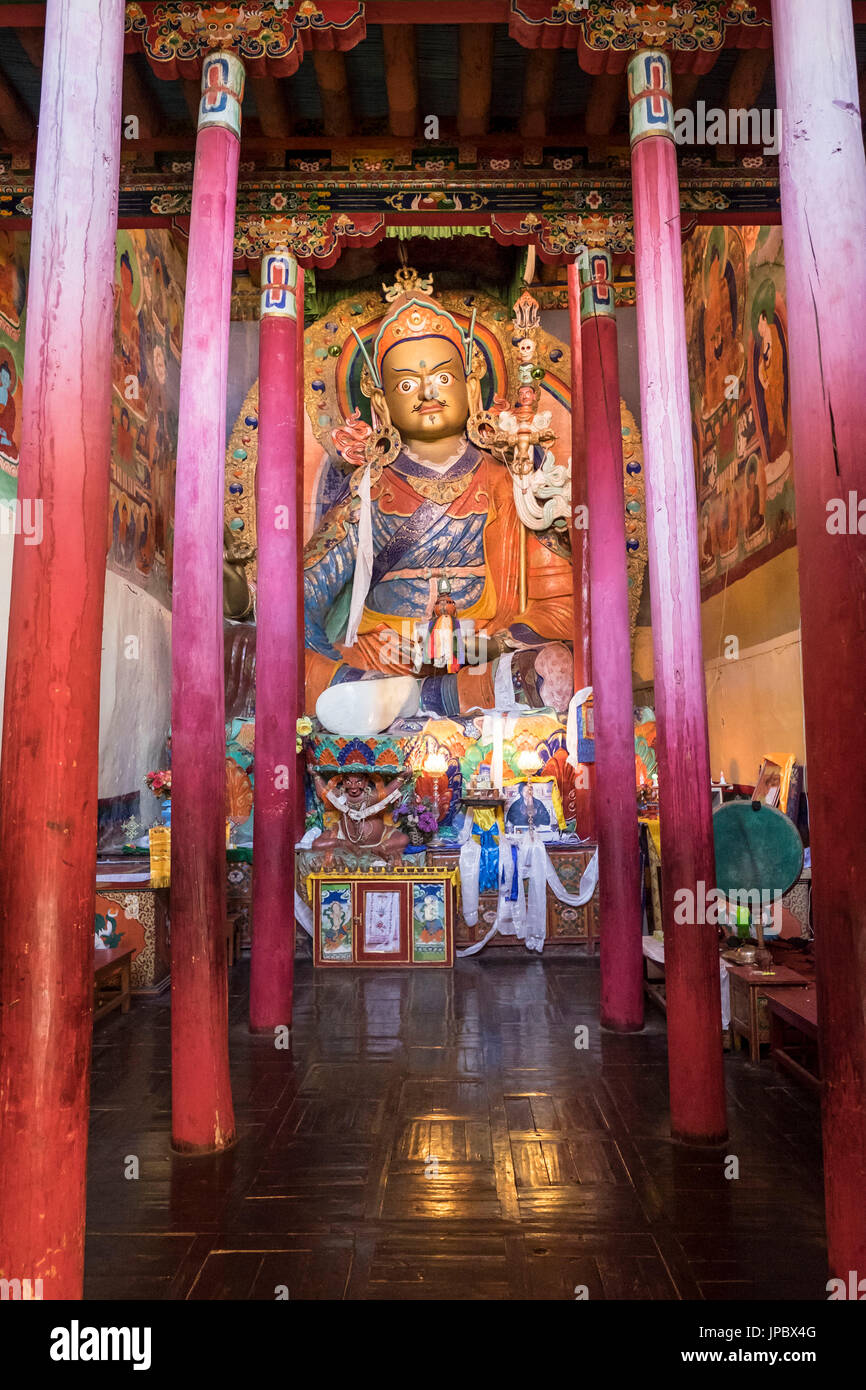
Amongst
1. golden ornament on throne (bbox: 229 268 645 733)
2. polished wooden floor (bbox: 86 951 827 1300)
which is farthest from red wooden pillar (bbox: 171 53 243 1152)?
golden ornament on throne (bbox: 229 268 645 733)

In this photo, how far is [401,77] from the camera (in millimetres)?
4953

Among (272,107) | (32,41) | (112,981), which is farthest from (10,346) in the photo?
(112,981)

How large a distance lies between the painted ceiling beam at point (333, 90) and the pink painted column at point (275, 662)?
836 millimetres

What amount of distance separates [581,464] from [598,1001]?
475 cm

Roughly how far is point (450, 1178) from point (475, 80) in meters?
5.61

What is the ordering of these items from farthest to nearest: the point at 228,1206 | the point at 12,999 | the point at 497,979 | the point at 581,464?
the point at 581,464
the point at 497,979
the point at 228,1206
the point at 12,999

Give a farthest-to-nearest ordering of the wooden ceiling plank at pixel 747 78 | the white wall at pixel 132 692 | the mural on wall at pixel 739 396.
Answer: the white wall at pixel 132 692 < the mural on wall at pixel 739 396 < the wooden ceiling plank at pixel 747 78

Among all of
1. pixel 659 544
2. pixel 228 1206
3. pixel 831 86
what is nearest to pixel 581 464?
pixel 659 544

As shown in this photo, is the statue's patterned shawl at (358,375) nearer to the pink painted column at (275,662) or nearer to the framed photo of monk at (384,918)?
the pink painted column at (275,662)

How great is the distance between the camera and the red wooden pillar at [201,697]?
3.72 m

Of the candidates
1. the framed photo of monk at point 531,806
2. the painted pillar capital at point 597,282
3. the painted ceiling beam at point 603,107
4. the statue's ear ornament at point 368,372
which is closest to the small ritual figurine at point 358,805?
A: the framed photo of monk at point 531,806

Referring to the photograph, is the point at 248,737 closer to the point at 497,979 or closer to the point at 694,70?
the point at 497,979

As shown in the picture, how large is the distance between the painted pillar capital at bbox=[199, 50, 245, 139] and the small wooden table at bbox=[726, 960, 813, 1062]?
504 cm

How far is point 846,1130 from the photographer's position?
7.33 feet
